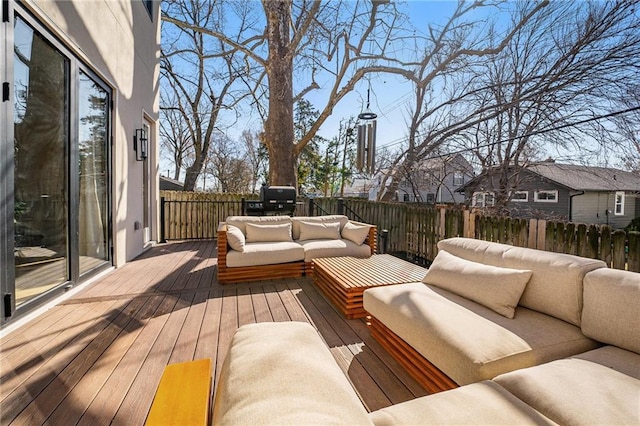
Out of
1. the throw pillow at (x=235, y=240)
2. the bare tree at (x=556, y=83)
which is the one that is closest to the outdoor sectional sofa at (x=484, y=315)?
the throw pillow at (x=235, y=240)

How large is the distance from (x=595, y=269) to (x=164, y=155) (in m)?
18.5

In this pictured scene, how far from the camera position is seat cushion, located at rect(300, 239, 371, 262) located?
3955mm

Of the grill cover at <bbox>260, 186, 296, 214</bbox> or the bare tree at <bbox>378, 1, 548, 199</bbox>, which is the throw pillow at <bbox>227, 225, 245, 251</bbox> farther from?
the bare tree at <bbox>378, 1, 548, 199</bbox>

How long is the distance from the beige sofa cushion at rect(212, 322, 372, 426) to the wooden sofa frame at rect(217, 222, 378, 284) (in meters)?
2.48

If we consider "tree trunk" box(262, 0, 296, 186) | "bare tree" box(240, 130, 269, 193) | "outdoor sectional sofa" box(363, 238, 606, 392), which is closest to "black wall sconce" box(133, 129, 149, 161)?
"tree trunk" box(262, 0, 296, 186)

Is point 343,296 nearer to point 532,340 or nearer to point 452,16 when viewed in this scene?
point 532,340

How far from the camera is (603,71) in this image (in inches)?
228

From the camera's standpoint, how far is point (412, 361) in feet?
5.82

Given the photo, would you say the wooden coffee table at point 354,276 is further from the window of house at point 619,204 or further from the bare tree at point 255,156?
the window of house at point 619,204

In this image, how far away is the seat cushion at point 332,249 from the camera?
3.96 m

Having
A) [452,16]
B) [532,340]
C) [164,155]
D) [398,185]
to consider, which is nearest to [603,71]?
[452,16]

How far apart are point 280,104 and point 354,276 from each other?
5.50m

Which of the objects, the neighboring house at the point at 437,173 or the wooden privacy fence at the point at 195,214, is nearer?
the wooden privacy fence at the point at 195,214

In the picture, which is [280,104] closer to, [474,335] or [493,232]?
[493,232]
